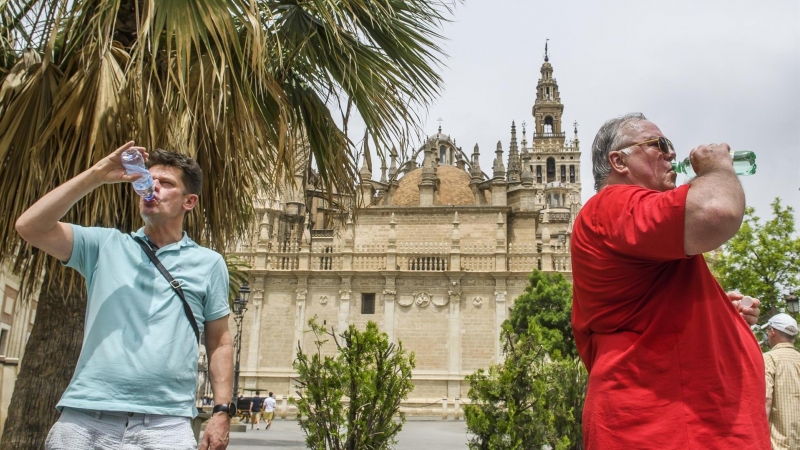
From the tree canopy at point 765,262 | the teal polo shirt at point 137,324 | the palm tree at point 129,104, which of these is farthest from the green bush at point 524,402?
the tree canopy at point 765,262

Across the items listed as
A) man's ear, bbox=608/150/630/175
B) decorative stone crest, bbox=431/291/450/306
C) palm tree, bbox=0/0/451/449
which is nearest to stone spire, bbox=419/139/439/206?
decorative stone crest, bbox=431/291/450/306

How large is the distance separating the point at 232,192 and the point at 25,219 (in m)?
2.06

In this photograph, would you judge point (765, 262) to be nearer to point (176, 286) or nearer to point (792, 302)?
point (792, 302)

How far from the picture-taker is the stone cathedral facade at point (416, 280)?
3106cm

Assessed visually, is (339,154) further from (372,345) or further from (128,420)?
(128,420)

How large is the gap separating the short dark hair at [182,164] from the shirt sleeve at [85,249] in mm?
335

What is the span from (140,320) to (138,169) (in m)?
0.52

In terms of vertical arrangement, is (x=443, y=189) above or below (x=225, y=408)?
above

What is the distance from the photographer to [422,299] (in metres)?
31.8

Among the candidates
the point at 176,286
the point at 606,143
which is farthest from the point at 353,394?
the point at 606,143

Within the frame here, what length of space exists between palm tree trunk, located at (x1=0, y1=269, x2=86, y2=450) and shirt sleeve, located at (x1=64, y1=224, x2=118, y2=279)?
53.6 inches

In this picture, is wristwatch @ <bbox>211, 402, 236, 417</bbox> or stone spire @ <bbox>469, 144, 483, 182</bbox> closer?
wristwatch @ <bbox>211, 402, 236, 417</bbox>

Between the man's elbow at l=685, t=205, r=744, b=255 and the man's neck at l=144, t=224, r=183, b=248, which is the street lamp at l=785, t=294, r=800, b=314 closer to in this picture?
the man's elbow at l=685, t=205, r=744, b=255

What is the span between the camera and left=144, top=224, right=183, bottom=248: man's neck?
2.61m
